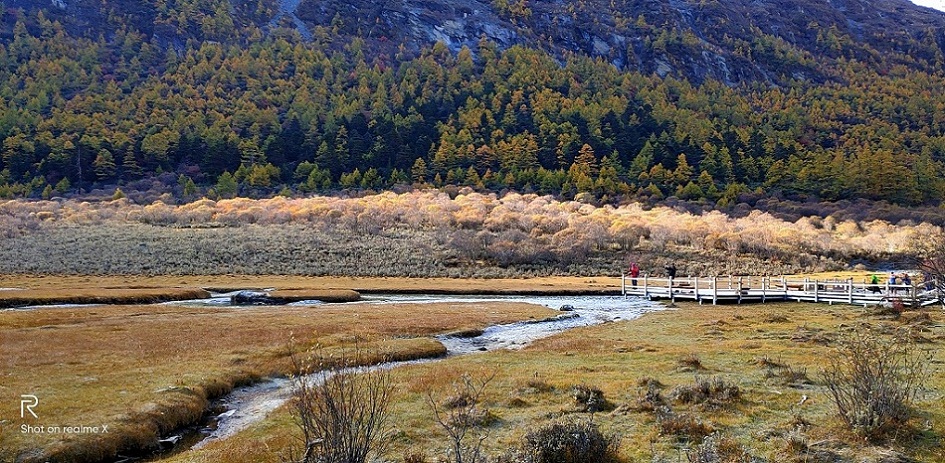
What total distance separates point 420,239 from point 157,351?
64945mm

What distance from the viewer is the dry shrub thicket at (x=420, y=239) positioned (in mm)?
75812

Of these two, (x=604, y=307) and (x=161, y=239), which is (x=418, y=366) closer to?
(x=604, y=307)

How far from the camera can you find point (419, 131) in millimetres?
158875

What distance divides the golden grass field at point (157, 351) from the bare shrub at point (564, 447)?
387 centimetres

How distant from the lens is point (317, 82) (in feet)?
609

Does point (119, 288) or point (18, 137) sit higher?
point (18, 137)

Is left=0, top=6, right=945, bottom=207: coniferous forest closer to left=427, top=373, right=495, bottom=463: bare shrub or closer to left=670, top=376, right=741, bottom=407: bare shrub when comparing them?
left=670, top=376, right=741, bottom=407: bare shrub

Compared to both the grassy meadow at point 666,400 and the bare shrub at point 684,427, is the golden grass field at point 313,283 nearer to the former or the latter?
the grassy meadow at point 666,400

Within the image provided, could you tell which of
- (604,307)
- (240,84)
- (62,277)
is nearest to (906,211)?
(604,307)

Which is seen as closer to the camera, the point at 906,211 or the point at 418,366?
the point at 418,366

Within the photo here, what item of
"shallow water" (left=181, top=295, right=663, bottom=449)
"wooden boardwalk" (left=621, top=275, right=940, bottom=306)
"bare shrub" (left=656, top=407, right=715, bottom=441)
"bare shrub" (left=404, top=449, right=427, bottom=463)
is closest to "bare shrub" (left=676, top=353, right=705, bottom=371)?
"bare shrub" (left=656, top=407, right=715, bottom=441)

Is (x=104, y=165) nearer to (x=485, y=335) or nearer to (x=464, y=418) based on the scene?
(x=485, y=335)

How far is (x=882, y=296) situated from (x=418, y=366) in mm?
33209

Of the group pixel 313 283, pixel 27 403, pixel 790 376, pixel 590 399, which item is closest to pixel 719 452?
pixel 590 399
